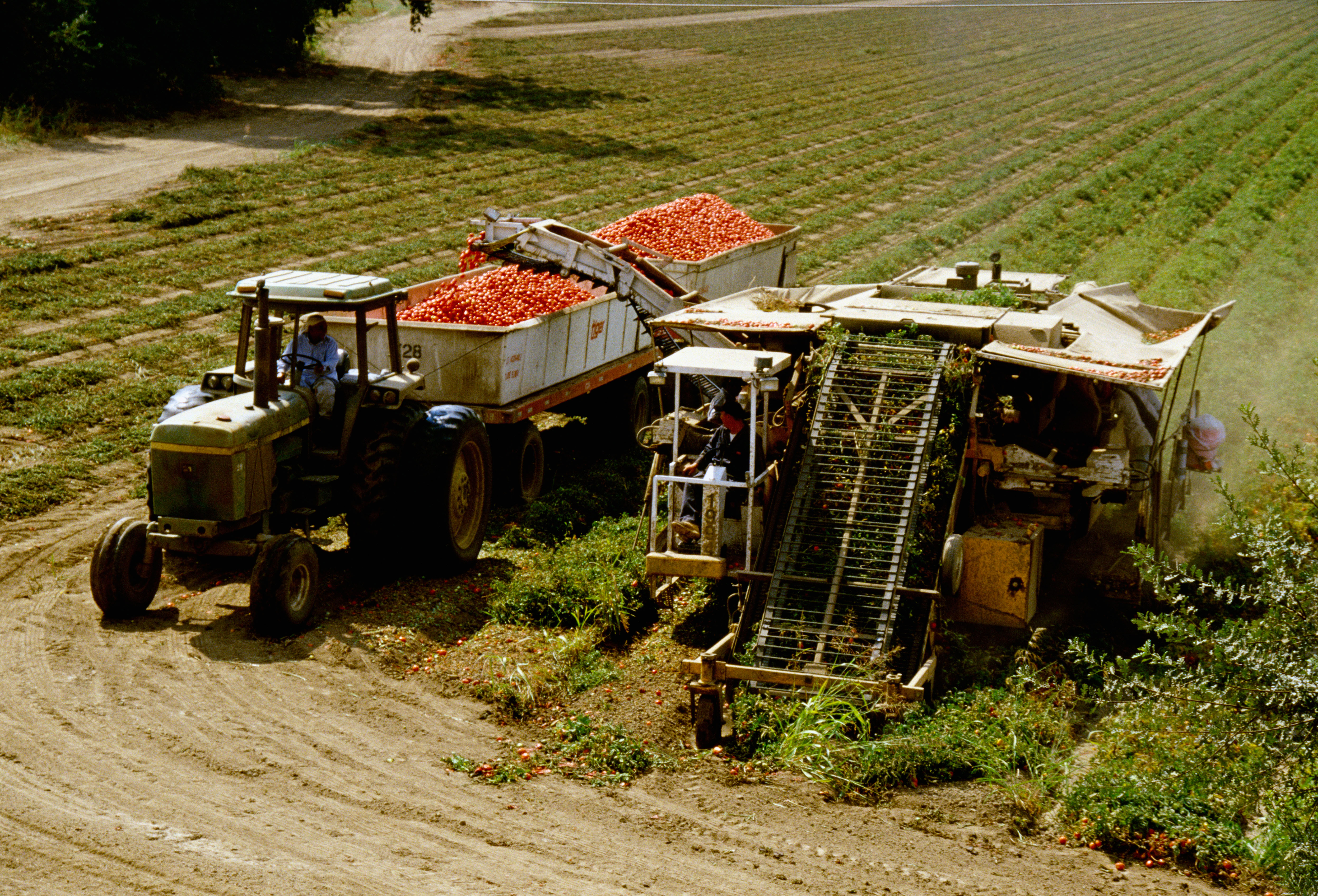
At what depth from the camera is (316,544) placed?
1245 centimetres

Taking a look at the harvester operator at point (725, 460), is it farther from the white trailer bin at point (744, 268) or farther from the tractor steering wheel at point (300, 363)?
the white trailer bin at point (744, 268)

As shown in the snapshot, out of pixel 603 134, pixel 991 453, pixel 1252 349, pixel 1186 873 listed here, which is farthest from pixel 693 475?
pixel 603 134

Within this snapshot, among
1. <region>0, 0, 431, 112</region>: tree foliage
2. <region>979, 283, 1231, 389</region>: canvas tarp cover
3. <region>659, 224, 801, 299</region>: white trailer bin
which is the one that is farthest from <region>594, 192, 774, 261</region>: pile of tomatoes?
<region>0, 0, 431, 112</region>: tree foliage

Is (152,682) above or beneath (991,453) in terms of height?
beneath

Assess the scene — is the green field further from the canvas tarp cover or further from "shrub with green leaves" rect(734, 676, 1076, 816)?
"shrub with green leaves" rect(734, 676, 1076, 816)

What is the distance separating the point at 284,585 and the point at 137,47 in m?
29.2

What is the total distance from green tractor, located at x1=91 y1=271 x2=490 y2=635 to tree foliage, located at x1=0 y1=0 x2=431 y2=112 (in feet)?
76.6

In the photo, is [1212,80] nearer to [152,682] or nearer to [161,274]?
[161,274]

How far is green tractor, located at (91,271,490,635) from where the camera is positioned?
32.5ft

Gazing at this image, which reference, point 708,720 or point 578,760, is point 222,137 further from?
point 578,760

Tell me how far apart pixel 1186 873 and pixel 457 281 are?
1081cm

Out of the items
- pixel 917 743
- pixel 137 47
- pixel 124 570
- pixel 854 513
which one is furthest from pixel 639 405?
pixel 137 47

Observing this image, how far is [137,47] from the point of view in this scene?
34.6 metres

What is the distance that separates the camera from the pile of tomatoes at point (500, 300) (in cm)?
1385
